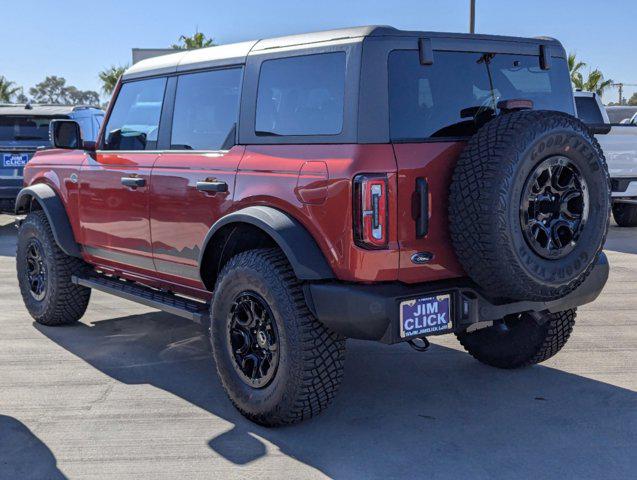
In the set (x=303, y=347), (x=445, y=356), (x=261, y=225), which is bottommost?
(x=445, y=356)

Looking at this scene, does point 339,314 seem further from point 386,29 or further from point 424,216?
point 386,29

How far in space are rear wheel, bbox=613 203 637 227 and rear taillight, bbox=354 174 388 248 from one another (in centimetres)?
1033

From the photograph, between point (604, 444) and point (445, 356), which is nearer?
point (604, 444)

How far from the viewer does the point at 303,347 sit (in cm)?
373

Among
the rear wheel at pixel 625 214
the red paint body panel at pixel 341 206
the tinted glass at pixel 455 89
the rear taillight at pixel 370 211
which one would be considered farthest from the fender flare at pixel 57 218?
the rear wheel at pixel 625 214

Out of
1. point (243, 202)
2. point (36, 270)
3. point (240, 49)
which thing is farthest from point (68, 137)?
point (243, 202)

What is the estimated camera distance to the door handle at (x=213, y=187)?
13.9 feet

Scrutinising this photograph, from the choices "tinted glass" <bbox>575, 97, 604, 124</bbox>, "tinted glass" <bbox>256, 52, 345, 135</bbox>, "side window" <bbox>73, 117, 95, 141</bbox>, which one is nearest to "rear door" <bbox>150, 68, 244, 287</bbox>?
"tinted glass" <bbox>256, 52, 345, 135</bbox>

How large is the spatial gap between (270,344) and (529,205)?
140 centimetres

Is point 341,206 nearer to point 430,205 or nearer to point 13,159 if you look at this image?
point 430,205

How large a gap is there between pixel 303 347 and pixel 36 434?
1.40m

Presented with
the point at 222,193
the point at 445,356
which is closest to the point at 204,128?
the point at 222,193

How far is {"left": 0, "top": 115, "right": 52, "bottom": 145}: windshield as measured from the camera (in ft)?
38.8

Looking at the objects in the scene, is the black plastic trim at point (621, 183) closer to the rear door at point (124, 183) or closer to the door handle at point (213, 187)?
the rear door at point (124, 183)
